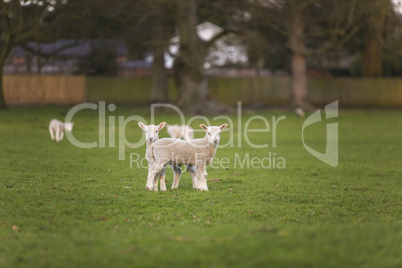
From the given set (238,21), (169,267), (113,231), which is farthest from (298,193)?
(238,21)

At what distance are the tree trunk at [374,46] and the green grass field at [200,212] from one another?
21.5 metres

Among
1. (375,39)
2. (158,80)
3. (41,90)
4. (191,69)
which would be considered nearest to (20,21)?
(191,69)

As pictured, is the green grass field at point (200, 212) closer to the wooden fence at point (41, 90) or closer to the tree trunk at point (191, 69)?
the tree trunk at point (191, 69)

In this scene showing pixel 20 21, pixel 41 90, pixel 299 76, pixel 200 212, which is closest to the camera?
pixel 200 212

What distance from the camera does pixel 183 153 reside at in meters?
10.9

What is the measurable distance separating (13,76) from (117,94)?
844 centimetres

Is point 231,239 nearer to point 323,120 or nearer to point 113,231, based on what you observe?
point 113,231

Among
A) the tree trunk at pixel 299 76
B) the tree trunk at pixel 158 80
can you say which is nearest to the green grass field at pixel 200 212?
the tree trunk at pixel 299 76

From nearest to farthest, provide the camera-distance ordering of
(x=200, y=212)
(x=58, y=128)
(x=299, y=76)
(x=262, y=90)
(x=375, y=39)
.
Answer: (x=200, y=212), (x=58, y=128), (x=299, y=76), (x=375, y=39), (x=262, y=90)

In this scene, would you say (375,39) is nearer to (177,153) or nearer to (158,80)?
(158,80)

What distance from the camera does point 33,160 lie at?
51.0 ft

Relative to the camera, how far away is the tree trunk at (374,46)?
130 ft

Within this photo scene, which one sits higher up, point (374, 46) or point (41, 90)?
point (374, 46)

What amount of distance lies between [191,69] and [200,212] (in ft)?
85.6
